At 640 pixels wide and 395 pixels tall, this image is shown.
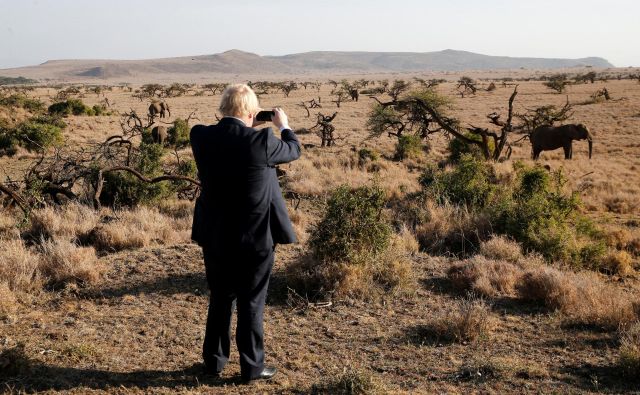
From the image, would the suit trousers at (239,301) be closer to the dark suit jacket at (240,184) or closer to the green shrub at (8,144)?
the dark suit jacket at (240,184)

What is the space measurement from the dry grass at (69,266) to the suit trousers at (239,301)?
99.1 inches

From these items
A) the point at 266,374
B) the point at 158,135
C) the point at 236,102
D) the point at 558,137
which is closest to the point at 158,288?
the point at 266,374

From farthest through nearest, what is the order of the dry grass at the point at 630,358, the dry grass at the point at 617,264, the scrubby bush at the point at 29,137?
1. the scrubby bush at the point at 29,137
2. the dry grass at the point at 617,264
3. the dry grass at the point at 630,358

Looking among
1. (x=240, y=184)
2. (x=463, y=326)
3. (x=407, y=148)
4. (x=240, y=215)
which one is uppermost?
(x=240, y=184)

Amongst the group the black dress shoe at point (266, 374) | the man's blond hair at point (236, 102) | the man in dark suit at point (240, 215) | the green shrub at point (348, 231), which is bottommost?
the black dress shoe at point (266, 374)

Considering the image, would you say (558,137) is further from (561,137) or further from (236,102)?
(236,102)

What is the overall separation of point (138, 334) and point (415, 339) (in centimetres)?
236

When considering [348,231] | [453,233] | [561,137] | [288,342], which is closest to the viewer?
[288,342]

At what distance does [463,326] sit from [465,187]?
243 inches

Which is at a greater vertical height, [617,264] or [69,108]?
[69,108]

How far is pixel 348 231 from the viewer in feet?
20.4

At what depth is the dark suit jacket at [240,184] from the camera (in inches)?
134

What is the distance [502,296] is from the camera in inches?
231

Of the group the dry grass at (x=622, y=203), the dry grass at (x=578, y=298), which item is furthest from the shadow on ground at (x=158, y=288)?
the dry grass at (x=622, y=203)
